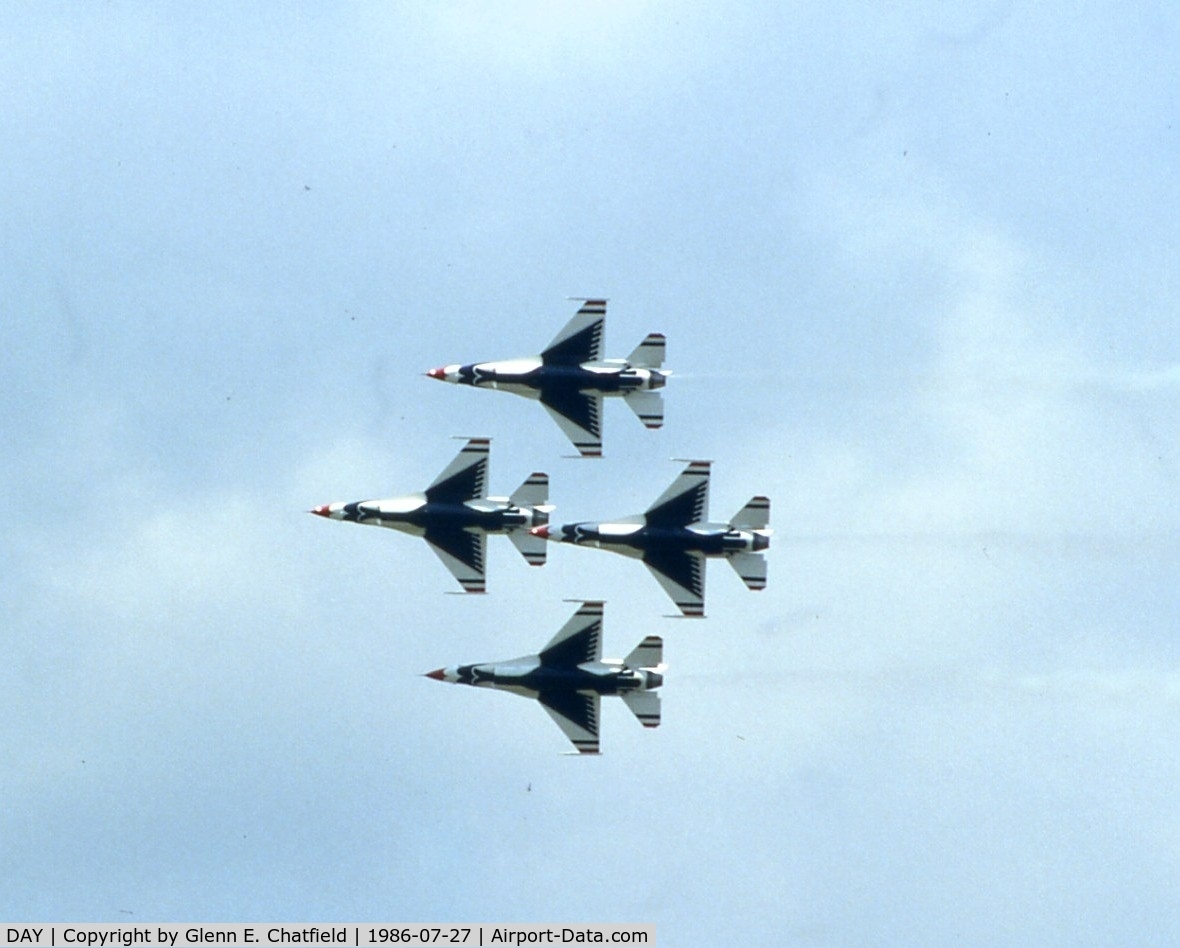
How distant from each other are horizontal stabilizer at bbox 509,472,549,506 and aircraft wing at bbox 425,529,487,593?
2.59 metres

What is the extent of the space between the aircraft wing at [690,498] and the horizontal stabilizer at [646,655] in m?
6.15

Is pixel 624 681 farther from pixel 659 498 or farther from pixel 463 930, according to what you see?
pixel 463 930

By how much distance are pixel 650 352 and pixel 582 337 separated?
12.2ft

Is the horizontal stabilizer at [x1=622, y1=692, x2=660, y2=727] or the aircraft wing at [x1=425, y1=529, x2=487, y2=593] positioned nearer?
the horizontal stabilizer at [x1=622, y1=692, x2=660, y2=727]

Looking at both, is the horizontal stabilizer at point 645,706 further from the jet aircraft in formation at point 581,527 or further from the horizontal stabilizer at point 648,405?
the horizontal stabilizer at point 648,405

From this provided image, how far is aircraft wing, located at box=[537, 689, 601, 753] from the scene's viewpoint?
12300 centimetres

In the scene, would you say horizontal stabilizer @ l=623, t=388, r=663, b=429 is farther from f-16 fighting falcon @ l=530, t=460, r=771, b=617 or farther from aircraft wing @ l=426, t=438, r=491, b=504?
aircraft wing @ l=426, t=438, r=491, b=504

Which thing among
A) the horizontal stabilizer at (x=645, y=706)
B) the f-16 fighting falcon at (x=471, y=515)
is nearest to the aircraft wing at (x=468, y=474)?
the f-16 fighting falcon at (x=471, y=515)

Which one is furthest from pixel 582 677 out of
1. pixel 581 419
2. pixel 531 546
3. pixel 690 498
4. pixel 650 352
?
pixel 650 352

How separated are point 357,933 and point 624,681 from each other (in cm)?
2076

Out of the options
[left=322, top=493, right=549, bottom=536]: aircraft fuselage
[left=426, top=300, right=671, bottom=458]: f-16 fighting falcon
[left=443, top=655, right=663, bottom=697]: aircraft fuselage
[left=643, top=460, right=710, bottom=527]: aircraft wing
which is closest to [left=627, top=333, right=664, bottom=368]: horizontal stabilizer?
[left=426, top=300, right=671, bottom=458]: f-16 fighting falcon

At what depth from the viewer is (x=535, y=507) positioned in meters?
123

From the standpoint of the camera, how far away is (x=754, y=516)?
400ft

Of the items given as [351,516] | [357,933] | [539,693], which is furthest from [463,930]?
[351,516]
